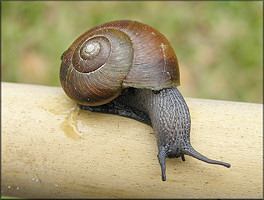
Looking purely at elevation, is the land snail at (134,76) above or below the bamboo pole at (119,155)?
above

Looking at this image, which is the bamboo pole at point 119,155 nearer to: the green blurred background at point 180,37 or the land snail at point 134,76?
the land snail at point 134,76

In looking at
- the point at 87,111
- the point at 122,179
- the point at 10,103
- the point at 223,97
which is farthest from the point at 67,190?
the point at 223,97

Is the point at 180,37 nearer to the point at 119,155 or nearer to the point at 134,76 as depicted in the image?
the point at 134,76

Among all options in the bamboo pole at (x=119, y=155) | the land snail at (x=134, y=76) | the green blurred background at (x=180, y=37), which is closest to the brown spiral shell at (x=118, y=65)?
the land snail at (x=134, y=76)

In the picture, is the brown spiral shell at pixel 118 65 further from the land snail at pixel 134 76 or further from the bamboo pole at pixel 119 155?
the bamboo pole at pixel 119 155

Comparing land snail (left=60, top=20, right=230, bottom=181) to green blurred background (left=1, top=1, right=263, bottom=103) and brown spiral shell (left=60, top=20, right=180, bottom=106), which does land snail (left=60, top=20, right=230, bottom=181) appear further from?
green blurred background (left=1, top=1, right=263, bottom=103)

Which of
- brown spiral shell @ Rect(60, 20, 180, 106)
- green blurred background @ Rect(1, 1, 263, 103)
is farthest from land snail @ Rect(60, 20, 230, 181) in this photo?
green blurred background @ Rect(1, 1, 263, 103)

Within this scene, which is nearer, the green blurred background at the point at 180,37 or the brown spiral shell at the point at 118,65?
the brown spiral shell at the point at 118,65
